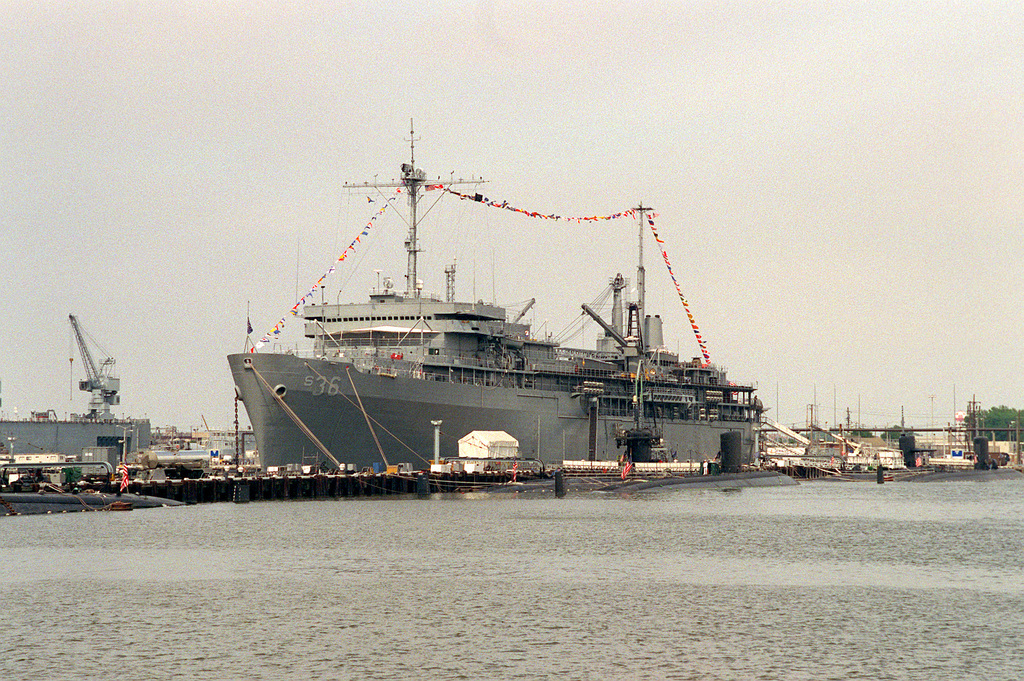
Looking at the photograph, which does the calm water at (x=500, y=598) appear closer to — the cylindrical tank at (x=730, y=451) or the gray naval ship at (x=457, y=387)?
the gray naval ship at (x=457, y=387)

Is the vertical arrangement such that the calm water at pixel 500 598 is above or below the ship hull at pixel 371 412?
below

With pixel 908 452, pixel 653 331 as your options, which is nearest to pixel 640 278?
pixel 653 331

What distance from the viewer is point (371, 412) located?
69.1 m

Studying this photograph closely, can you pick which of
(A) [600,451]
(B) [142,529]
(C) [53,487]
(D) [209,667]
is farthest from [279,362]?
(D) [209,667]

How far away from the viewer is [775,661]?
23.4 m

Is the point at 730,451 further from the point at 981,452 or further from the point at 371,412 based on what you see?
the point at 981,452

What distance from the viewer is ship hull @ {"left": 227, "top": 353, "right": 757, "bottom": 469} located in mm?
65500

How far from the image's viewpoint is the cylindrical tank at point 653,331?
323ft

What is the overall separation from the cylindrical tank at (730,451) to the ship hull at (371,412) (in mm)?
12060

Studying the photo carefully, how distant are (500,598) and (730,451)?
61463 millimetres

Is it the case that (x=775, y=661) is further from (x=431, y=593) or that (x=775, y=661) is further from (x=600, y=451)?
(x=600, y=451)

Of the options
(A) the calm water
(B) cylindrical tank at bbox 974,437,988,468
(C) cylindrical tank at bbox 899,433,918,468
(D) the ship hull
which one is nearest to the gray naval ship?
(D) the ship hull

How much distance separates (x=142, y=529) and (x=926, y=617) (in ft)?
96.0

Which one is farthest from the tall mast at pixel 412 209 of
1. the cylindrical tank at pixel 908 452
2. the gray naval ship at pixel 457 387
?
the cylindrical tank at pixel 908 452
